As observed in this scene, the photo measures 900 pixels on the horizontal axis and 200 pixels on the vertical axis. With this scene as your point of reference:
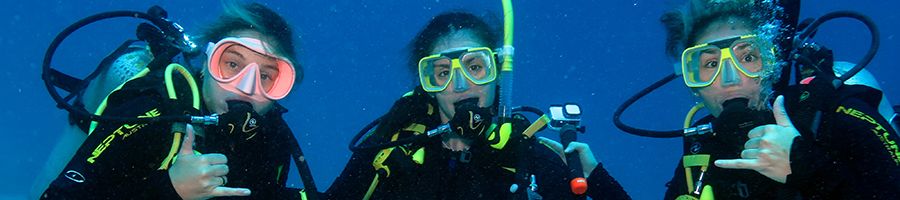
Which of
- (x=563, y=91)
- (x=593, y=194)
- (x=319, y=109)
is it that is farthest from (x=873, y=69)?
(x=593, y=194)

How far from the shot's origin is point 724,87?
3.47 m

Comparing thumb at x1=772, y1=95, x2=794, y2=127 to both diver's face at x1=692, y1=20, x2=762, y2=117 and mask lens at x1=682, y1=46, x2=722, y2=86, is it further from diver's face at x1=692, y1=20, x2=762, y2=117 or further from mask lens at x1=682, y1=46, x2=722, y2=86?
mask lens at x1=682, y1=46, x2=722, y2=86

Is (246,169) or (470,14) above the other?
(470,14)

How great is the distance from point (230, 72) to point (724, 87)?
2907 millimetres

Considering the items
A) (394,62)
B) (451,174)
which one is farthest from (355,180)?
(394,62)

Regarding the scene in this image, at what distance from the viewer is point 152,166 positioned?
11.2 feet

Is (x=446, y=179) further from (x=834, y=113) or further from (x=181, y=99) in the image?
(x=834, y=113)

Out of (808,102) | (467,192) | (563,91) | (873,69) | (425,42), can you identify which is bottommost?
(467,192)

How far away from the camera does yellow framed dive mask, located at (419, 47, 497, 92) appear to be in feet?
13.4

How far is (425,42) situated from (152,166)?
2077mm

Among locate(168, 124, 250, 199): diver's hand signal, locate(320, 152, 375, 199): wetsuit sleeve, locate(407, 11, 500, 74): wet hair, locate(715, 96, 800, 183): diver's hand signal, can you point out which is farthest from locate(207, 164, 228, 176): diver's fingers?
locate(715, 96, 800, 183): diver's hand signal

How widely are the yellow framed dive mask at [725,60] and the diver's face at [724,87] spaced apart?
29 mm

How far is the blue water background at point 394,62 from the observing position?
35.3 meters

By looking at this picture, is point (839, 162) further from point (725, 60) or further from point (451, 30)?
point (451, 30)
